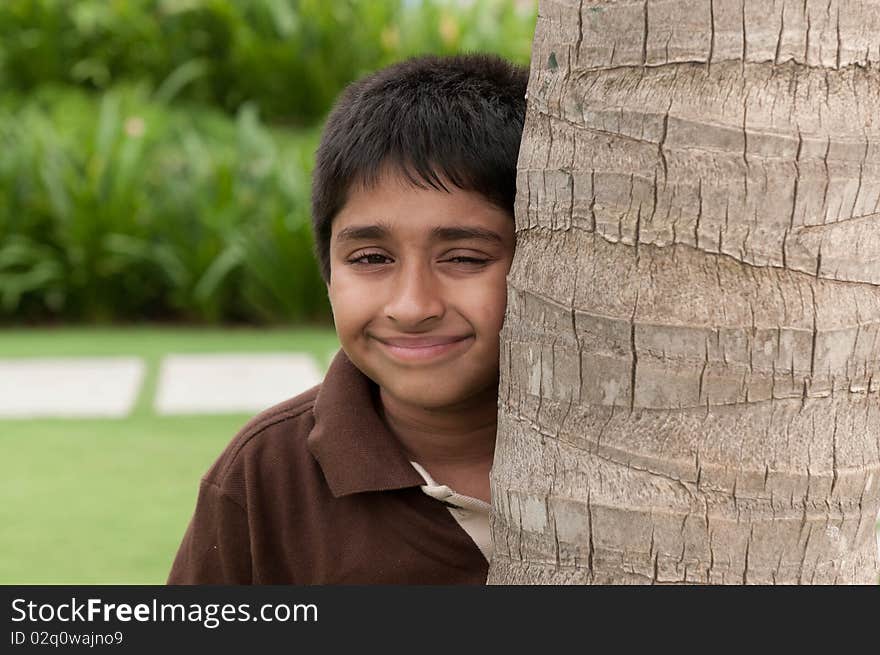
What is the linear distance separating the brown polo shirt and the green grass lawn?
1.45 m

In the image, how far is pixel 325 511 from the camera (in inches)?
92.9

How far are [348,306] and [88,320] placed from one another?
5.75m

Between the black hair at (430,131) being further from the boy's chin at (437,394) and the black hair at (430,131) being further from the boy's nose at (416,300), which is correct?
the boy's chin at (437,394)

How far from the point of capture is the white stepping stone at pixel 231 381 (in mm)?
5637

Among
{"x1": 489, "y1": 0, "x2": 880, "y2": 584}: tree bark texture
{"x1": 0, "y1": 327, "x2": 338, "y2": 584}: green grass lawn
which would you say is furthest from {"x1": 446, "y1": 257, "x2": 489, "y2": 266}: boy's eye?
{"x1": 0, "y1": 327, "x2": 338, "y2": 584}: green grass lawn

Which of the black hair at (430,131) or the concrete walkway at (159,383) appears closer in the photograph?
the black hair at (430,131)

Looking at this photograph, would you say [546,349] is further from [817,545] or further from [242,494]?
[242,494]

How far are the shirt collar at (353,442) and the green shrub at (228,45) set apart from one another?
276 inches

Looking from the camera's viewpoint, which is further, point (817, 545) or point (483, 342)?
point (483, 342)

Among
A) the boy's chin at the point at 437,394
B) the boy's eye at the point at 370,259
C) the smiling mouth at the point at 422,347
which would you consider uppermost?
the boy's eye at the point at 370,259

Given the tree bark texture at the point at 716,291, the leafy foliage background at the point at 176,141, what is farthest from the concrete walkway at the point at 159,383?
the tree bark texture at the point at 716,291

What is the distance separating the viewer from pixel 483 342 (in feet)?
7.22

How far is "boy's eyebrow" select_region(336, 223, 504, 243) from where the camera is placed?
220 centimetres

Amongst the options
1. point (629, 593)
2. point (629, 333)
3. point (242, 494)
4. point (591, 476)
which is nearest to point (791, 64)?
point (629, 333)
